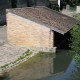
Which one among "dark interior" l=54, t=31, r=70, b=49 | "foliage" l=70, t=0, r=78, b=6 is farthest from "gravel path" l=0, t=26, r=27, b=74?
"foliage" l=70, t=0, r=78, b=6

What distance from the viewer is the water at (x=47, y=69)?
14508mm

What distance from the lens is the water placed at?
571 inches

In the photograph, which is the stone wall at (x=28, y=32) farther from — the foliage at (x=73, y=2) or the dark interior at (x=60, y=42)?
the foliage at (x=73, y=2)

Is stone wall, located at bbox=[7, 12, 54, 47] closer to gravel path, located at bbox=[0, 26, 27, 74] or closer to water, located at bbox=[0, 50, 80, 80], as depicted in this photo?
gravel path, located at bbox=[0, 26, 27, 74]

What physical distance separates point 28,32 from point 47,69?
16.8 ft

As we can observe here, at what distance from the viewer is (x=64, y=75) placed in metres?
15.0

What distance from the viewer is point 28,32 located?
19984 mm

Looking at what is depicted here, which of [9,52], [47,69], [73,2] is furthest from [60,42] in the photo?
[73,2]

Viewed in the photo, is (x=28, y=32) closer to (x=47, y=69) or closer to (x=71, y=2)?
(x=47, y=69)

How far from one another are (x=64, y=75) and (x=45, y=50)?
4.95 metres

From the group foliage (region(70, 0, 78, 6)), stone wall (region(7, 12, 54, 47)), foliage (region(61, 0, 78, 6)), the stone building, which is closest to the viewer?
the stone building

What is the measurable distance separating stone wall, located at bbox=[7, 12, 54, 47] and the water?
1.41 m

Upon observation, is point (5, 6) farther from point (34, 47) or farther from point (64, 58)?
point (64, 58)

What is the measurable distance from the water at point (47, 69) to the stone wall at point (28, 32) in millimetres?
1408
